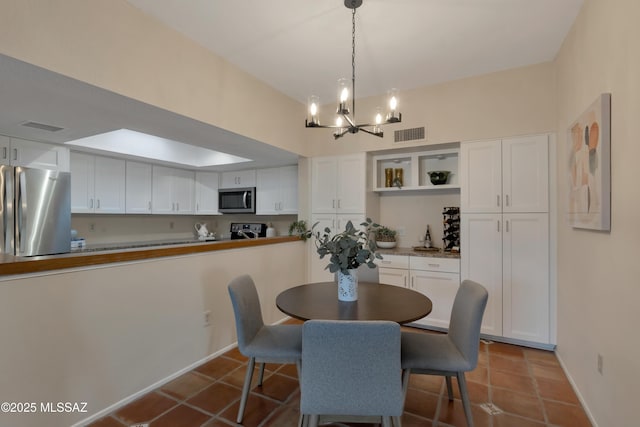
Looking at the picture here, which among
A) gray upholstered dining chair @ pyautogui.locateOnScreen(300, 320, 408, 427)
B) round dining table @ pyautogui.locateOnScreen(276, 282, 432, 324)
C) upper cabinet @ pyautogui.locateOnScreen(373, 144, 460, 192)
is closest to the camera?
gray upholstered dining chair @ pyautogui.locateOnScreen(300, 320, 408, 427)

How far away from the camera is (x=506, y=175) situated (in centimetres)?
300

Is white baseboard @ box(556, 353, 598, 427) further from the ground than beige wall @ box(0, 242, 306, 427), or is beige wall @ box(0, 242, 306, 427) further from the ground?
beige wall @ box(0, 242, 306, 427)

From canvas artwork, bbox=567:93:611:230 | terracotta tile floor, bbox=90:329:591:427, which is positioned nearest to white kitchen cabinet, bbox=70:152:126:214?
terracotta tile floor, bbox=90:329:591:427

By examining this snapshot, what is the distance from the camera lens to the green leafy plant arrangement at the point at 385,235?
3.73 m

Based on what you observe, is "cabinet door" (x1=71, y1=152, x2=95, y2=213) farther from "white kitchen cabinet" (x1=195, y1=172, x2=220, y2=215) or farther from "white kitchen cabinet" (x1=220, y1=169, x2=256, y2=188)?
"white kitchen cabinet" (x1=220, y1=169, x2=256, y2=188)

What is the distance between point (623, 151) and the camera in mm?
1470

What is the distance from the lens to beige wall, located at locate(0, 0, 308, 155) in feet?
5.25

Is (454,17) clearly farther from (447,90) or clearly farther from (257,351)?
(257,351)

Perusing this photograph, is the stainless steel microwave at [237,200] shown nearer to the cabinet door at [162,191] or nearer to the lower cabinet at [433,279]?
the cabinet door at [162,191]

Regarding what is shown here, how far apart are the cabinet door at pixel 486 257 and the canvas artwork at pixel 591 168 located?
774 mm

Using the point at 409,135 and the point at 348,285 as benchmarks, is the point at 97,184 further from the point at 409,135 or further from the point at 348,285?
the point at 409,135

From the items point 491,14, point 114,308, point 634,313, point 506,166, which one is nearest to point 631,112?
point 634,313

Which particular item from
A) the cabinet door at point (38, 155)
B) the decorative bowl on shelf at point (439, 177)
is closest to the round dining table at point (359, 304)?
the decorative bowl on shelf at point (439, 177)

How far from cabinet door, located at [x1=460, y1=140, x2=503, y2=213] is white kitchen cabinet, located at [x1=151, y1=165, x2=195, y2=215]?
4221 mm
